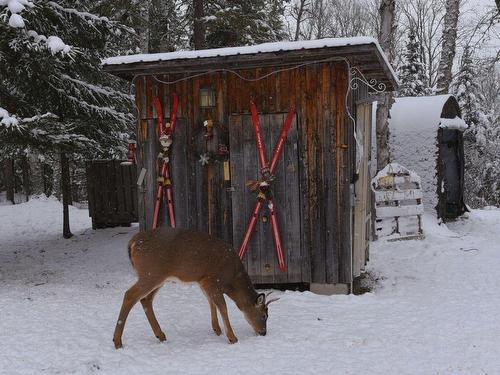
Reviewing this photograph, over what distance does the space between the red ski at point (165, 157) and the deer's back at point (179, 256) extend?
2.52m

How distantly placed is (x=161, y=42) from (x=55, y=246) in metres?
10.5

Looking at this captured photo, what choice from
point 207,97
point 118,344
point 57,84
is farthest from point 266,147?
point 57,84

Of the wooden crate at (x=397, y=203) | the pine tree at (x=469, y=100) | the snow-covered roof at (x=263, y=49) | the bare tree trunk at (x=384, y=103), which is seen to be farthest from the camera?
the pine tree at (x=469, y=100)

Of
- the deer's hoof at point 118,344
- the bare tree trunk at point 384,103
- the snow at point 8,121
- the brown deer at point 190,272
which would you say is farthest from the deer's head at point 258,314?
the bare tree trunk at point 384,103

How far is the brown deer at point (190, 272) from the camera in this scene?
5367 mm

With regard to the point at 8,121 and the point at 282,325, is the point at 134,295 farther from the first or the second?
the point at 8,121

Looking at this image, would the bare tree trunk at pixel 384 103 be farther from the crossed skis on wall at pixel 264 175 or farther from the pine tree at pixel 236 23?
the pine tree at pixel 236 23

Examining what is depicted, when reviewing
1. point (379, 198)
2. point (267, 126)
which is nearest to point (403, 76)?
point (379, 198)

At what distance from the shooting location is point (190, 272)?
5.45m

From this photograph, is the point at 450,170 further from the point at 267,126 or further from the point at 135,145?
the point at 135,145

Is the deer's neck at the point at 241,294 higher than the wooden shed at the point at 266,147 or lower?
lower

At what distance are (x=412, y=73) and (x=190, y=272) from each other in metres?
26.3

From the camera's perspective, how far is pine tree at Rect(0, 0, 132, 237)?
8.25 meters

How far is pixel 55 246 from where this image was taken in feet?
41.1
